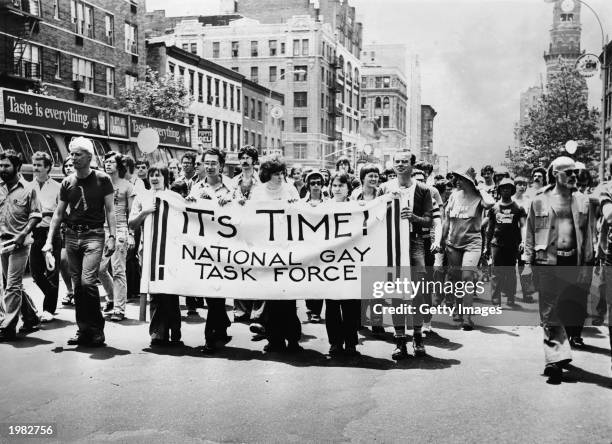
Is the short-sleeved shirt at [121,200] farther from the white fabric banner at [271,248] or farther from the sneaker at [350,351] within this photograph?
the sneaker at [350,351]

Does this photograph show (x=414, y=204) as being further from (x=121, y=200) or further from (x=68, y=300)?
(x=68, y=300)

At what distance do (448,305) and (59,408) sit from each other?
20.6ft

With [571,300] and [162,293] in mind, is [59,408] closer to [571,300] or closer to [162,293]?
[162,293]

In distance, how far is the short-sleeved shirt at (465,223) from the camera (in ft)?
31.4

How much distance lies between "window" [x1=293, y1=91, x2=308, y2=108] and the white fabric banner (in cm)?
8821

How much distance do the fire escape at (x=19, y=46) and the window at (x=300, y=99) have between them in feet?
196

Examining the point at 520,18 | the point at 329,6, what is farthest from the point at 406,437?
the point at 329,6

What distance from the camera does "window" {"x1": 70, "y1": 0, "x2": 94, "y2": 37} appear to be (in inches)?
1590

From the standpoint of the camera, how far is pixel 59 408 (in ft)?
18.6

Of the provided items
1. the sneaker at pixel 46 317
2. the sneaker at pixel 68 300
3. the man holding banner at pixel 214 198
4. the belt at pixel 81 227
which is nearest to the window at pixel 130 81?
the sneaker at pixel 68 300

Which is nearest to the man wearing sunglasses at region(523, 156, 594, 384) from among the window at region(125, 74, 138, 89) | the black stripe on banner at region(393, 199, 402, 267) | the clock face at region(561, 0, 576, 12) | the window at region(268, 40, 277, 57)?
the black stripe on banner at region(393, 199, 402, 267)

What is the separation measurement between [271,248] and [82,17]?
3718 cm

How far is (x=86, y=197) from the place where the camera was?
786 centimetres

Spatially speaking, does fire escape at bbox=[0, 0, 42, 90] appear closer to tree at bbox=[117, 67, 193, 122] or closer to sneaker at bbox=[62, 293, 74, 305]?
tree at bbox=[117, 67, 193, 122]
